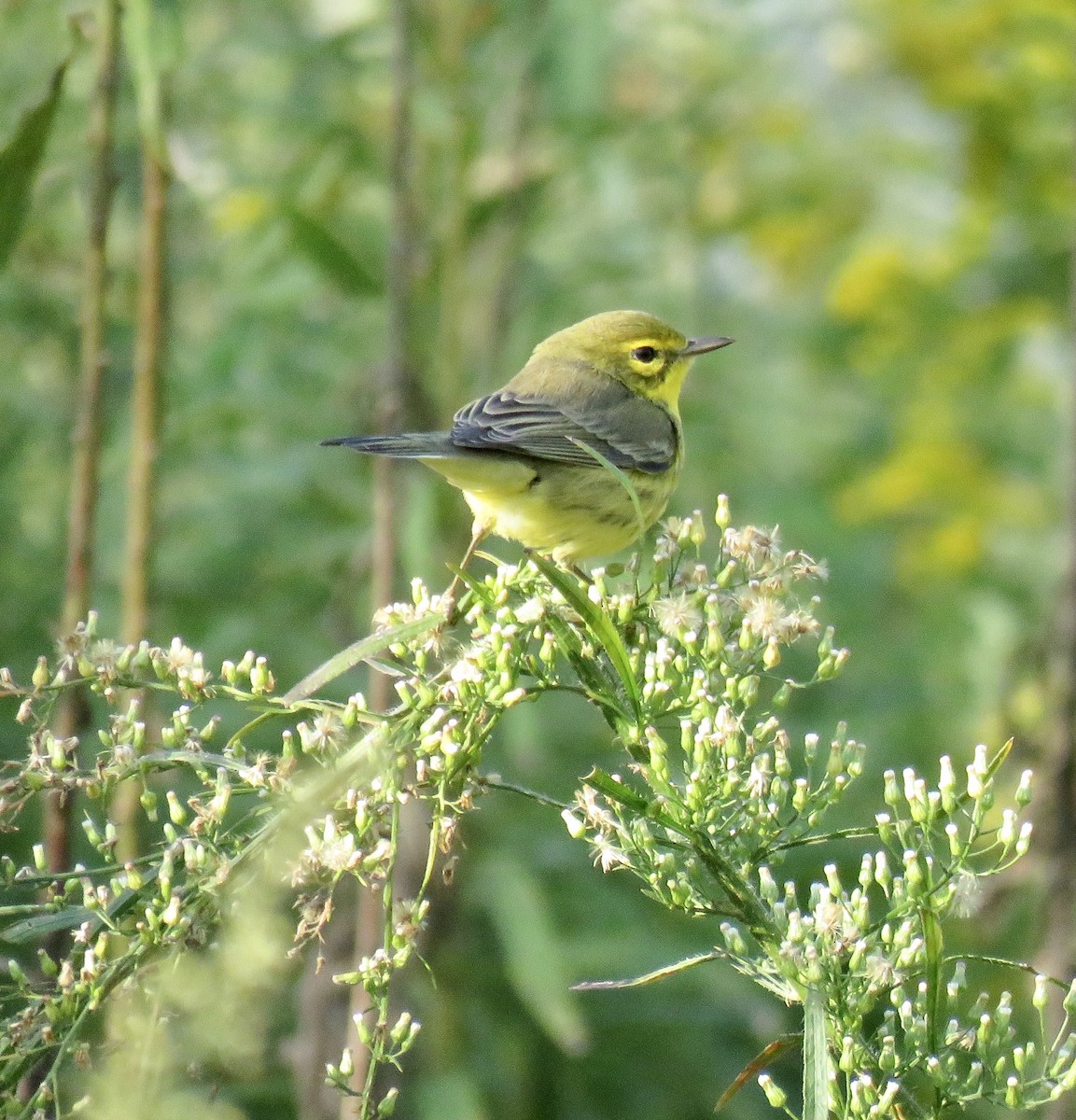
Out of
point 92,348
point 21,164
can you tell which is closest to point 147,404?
point 92,348

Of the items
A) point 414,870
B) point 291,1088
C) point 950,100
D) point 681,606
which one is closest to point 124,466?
point 414,870

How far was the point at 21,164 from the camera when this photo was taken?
216cm

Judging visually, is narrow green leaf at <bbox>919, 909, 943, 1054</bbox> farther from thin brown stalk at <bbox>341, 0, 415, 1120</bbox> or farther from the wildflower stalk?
thin brown stalk at <bbox>341, 0, 415, 1120</bbox>

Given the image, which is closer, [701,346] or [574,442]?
[574,442]

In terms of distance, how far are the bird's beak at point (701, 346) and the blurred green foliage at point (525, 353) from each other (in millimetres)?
784

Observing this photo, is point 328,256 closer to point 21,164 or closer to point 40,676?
point 21,164

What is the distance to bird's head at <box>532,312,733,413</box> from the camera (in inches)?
156

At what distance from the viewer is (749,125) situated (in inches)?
281

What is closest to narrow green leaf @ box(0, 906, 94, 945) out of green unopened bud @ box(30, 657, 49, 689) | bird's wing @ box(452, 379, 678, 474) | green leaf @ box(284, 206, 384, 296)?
green unopened bud @ box(30, 657, 49, 689)

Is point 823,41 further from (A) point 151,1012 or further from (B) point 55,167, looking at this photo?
(A) point 151,1012

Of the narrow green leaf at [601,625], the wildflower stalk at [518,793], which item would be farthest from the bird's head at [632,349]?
the narrow green leaf at [601,625]

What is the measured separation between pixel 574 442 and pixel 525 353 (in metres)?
2.48

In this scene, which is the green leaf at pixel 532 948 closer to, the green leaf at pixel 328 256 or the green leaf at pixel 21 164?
the green leaf at pixel 328 256

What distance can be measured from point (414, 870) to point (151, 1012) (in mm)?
2904
